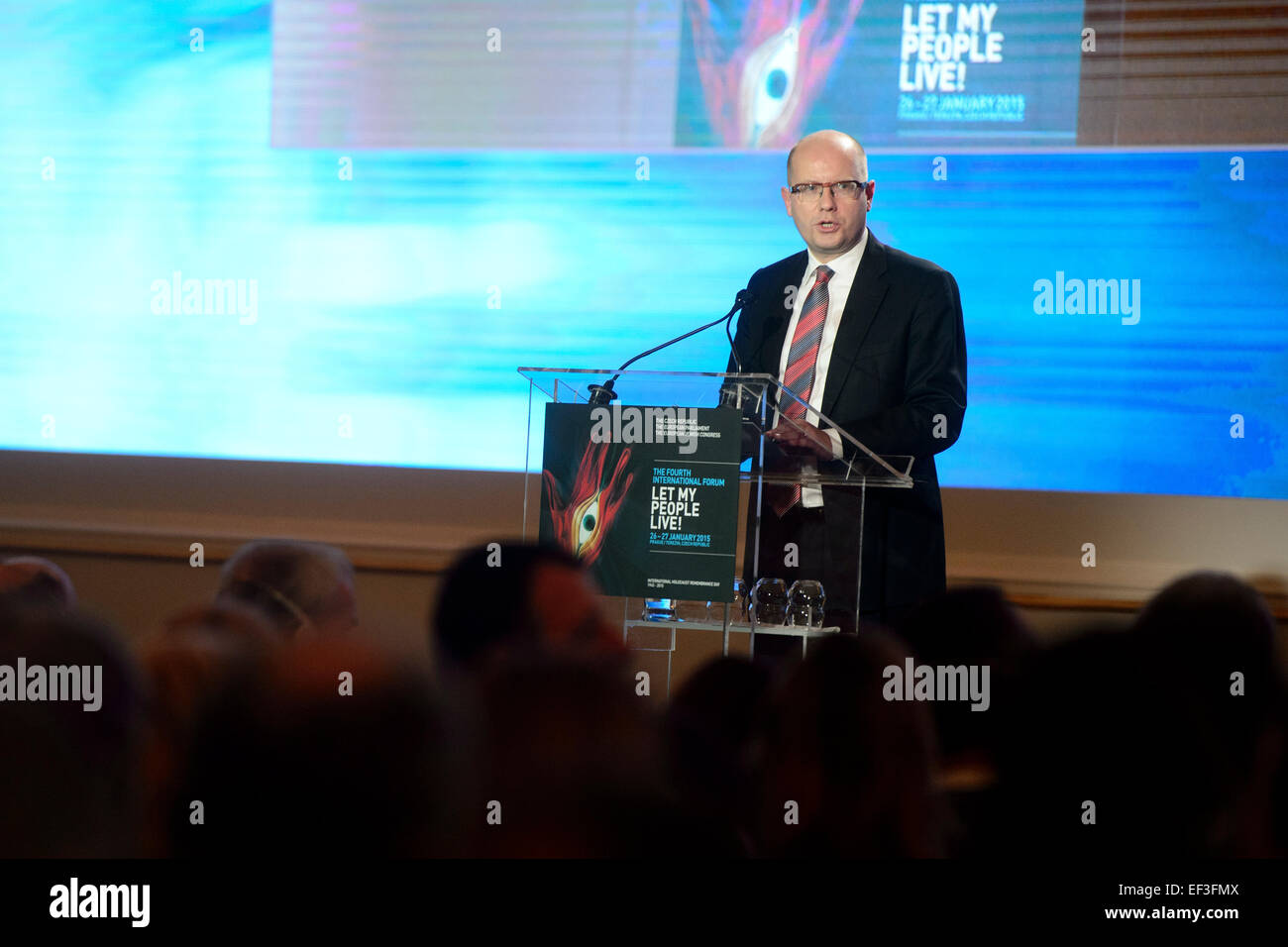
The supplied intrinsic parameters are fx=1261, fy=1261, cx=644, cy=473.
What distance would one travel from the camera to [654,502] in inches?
85.0

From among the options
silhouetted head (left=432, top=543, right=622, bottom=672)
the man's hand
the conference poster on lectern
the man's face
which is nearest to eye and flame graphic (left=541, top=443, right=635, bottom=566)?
the conference poster on lectern

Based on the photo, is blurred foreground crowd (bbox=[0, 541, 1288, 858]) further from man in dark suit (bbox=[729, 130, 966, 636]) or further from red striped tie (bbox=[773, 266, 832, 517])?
red striped tie (bbox=[773, 266, 832, 517])

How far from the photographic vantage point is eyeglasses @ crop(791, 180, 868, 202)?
275 cm

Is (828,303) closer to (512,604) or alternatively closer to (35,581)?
(512,604)

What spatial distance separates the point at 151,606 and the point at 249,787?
3890 mm

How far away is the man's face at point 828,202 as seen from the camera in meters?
2.75

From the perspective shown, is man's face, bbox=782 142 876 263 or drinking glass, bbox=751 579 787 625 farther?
man's face, bbox=782 142 876 263

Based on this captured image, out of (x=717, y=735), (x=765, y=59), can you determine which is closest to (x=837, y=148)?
(x=765, y=59)

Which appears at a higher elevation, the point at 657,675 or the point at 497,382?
the point at 497,382

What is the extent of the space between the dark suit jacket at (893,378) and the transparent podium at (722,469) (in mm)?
139

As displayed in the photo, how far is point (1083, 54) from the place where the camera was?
3.95 m
